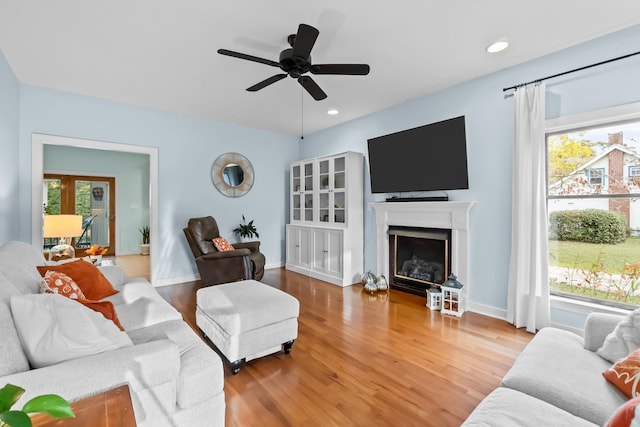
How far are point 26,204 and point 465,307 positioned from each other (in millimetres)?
5274

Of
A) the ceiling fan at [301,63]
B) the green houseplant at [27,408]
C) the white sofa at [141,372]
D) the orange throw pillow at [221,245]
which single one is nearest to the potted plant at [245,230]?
the orange throw pillow at [221,245]

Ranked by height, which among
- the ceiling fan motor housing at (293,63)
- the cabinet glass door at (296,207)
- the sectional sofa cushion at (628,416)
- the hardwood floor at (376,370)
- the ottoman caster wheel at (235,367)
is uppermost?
the ceiling fan motor housing at (293,63)

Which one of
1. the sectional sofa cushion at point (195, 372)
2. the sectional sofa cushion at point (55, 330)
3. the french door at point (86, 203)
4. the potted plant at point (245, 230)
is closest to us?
the sectional sofa cushion at point (55, 330)

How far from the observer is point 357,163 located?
15.1ft

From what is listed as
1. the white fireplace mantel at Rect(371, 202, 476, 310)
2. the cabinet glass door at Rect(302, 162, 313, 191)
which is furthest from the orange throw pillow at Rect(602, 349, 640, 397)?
the cabinet glass door at Rect(302, 162, 313, 191)

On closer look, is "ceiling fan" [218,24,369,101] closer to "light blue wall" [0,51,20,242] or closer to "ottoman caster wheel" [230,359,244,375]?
A: "ottoman caster wheel" [230,359,244,375]

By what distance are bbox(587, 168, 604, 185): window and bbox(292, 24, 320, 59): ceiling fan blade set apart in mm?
2692

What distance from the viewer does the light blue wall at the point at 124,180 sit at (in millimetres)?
6691

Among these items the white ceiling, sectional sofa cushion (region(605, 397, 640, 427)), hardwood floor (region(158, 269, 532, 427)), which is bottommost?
hardwood floor (region(158, 269, 532, 427))

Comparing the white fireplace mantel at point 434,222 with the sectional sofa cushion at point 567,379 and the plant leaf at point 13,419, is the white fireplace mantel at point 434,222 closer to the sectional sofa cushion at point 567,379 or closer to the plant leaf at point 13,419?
the sectional sofa cushion at point 567,379

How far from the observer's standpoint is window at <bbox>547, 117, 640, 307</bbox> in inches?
97.7

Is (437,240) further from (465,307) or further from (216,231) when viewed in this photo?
(216,231)

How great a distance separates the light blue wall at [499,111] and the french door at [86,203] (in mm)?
7038

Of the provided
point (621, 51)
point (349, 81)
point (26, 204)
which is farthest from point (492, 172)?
point (26, 204)
